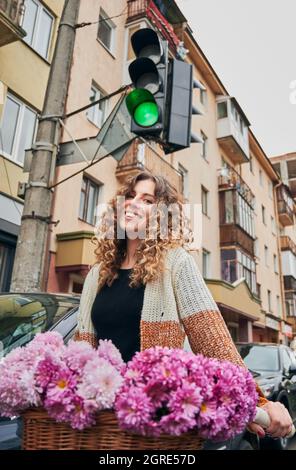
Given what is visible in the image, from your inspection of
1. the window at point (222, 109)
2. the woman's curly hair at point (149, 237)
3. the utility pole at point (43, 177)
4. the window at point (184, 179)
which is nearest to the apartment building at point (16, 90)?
the utility pole at point (43, 177)

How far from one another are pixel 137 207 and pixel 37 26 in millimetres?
10792

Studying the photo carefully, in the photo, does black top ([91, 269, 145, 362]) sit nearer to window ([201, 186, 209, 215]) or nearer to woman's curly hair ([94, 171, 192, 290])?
woman's curly hair ([94, 171, 192, 290])

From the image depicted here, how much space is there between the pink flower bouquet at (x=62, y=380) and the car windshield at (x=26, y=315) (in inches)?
48.6

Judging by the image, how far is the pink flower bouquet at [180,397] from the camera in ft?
2.96

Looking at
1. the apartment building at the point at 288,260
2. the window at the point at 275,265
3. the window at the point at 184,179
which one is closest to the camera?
the window at the point at 184,179

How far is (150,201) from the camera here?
6.15 feet

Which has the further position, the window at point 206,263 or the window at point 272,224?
the window at point 272,224

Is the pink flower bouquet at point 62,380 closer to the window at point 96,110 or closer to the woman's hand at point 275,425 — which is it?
the woman's hand at point 275,425

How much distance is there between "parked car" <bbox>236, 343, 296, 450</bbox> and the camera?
5660 mm

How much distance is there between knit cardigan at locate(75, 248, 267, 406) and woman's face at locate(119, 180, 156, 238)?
225 millimetres

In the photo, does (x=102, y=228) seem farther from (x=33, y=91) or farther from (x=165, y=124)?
(x=33, y=91)

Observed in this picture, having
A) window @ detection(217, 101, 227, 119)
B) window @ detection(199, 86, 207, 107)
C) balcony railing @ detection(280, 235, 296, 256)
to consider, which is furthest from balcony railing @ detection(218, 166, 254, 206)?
balcony railing @ detection(280, 235, 296, 256)

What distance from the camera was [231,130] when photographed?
21859 mm

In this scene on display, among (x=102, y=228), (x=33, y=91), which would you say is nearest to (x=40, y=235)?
(x=102, y=228)
